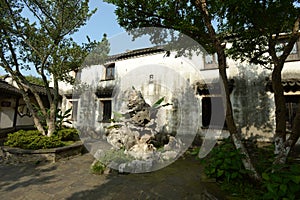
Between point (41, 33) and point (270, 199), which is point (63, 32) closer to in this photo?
point (41, 33)

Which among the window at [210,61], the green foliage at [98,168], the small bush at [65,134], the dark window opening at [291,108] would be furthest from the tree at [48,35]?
the dark window opening at [291,108]

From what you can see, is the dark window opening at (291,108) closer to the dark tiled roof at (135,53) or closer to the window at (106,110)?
the dark tiled roof at (135,53)

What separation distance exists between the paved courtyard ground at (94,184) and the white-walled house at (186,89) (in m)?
3.99

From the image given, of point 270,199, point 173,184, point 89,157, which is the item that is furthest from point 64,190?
point 270,199

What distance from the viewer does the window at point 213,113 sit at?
9.30 metres

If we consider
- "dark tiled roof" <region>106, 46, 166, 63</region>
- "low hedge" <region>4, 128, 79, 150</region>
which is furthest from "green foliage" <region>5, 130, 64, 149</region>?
"dark tiled roof" <region>106, 46, 166, 63</region>

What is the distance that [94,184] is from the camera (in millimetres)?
4523

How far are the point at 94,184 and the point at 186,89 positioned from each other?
295 inches

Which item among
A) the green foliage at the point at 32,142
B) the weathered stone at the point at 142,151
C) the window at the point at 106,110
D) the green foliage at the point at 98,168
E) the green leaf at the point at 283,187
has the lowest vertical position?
the green foliage at the point at 98,168

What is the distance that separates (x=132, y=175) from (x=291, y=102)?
795 centimetres

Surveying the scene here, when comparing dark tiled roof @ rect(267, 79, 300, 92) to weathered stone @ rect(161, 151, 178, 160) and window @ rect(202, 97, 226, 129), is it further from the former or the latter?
weathered stone @ rect(161, 151, 178, 160)

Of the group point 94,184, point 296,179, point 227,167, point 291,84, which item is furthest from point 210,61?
point 94,184

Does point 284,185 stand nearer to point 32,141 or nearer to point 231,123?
point 231,123

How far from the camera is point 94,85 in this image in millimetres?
13750
